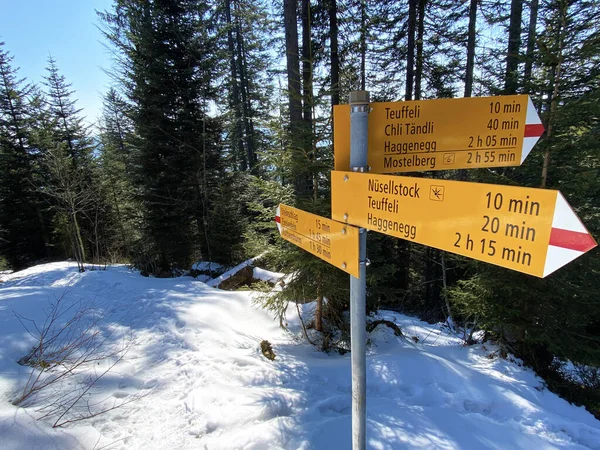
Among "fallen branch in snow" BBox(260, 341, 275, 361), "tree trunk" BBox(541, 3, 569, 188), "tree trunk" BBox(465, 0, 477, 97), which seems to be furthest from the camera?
"tree trunk" BBox(465, 0, 477, 97)

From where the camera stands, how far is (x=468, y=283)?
4.86 metres

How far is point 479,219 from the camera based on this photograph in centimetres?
105

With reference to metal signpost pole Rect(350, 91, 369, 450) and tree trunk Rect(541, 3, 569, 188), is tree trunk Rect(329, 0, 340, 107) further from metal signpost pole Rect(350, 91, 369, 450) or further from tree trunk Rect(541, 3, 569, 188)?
metal signpost pole Rect(350, 91, 369, 450)

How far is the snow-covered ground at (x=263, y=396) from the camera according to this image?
101 inches

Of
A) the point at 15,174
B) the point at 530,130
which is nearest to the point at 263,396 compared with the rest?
the point at 530,130

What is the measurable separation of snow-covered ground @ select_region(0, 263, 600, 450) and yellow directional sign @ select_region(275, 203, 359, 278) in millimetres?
1857

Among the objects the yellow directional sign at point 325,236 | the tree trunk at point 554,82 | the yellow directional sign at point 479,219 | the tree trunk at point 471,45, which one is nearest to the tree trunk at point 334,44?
the tree trunk at point 471,45

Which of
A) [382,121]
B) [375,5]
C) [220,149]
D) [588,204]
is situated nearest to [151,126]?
[220,149]

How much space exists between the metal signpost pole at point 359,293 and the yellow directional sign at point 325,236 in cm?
5

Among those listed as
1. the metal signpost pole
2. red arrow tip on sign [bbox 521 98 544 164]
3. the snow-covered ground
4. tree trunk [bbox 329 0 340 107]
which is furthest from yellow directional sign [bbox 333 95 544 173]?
tree trunk [bbox 329 0 340 107]

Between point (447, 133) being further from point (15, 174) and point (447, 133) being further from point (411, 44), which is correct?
point (15, 174)

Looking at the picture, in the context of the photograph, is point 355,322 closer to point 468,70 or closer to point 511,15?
point 468,70

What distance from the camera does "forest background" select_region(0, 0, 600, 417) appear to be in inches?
166

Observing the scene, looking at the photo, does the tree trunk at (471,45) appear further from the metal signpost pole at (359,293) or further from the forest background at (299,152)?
the metal signpost pole at (359,293)
